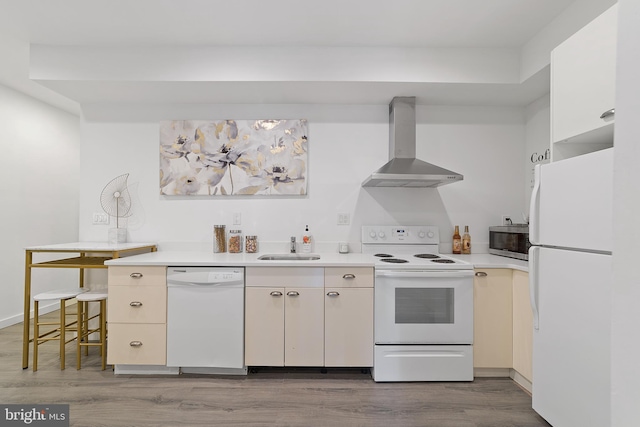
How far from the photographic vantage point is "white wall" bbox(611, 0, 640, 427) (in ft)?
1.85

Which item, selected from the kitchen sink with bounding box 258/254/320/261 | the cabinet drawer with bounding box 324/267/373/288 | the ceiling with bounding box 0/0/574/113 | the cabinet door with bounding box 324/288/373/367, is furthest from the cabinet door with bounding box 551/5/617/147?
the kitchen sink with bounding box 258/254/320/261

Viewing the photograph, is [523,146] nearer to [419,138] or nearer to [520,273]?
[419,138]

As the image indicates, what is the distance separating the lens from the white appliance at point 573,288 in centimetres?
142

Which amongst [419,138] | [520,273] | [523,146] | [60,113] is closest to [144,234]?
[60,113]

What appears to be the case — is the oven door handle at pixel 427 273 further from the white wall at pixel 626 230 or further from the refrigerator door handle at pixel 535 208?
the white wall at pixel 626 230

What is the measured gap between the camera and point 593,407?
4.82 ft

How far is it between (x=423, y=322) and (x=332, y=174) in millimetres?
1480

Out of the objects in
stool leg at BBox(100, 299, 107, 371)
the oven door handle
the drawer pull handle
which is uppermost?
the drawer pull handle

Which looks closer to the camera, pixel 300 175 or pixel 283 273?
pixel 283 273

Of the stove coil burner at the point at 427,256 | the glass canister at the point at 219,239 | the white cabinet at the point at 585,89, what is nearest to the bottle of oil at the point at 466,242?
the stove coil burner at the point at 427,256

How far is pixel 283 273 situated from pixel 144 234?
154 cm

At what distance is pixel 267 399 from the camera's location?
211 cm

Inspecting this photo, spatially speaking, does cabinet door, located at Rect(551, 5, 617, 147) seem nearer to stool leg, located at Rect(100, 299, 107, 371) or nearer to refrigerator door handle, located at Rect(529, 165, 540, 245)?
refrigerator door handle, located at Rect(529, 165, 540, 245)

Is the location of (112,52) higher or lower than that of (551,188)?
higher
